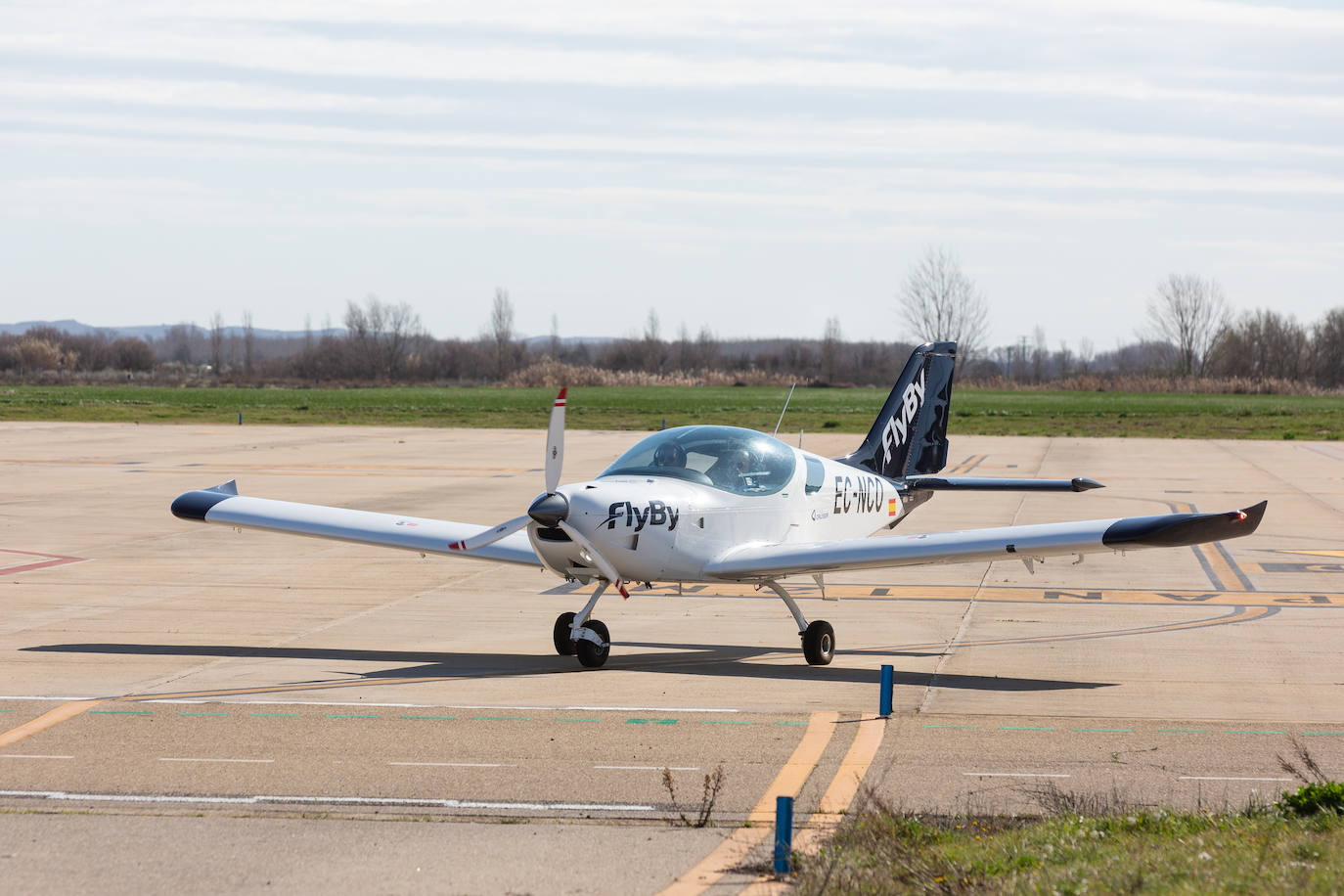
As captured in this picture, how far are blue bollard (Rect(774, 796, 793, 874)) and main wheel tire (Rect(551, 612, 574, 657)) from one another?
6.55 metres

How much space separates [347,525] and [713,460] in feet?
13.9

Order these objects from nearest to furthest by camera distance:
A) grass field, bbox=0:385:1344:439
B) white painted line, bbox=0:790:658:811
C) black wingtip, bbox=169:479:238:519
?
1. white painted line, bbox=0:790:658:811
2. black wingtip, bbox=169:479:238:519
3. grass field, bbox=0:385:1344:439

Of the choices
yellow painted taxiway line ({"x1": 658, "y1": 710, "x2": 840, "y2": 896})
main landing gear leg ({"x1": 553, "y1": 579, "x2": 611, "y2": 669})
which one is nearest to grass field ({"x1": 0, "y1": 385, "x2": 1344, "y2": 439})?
main landing gear leg ({"x1": 553, "y1": 579, "x2": 611, "y2": 669})

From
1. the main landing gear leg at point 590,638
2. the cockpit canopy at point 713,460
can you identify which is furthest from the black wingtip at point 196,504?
the cockpit canopy at point 713,460

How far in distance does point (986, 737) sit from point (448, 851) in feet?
15.2

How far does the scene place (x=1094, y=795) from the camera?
9.17 metres

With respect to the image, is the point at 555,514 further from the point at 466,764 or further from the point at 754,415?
the point at 754,415

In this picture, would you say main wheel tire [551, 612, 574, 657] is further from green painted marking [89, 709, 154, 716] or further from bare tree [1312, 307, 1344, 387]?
bare tree [1312, 307, 1344, 387]

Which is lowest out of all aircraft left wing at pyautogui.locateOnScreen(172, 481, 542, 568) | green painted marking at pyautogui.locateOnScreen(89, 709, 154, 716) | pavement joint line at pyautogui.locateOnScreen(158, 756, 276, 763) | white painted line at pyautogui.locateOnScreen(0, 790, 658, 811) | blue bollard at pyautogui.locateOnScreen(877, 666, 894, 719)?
green painted marking at pyautogui.locateOnScreen(89, 709, 154, 716)

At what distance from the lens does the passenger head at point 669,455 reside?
14266 millimetres

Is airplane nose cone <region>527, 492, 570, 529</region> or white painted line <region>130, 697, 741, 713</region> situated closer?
white painted line <region>130, 697, 741, 713</region>

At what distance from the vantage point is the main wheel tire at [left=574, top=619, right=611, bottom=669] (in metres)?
13.6

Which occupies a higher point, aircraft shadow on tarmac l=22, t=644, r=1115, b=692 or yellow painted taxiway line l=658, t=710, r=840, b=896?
yellow painted taxiway line l=658, t=710, r=840, b=896

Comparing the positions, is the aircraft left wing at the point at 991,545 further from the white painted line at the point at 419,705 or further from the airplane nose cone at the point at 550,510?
the white painted line at the point at 419,705
